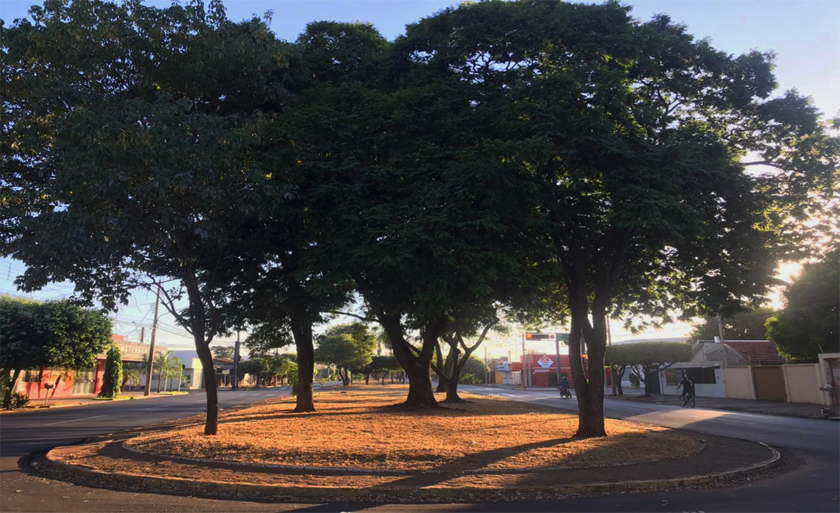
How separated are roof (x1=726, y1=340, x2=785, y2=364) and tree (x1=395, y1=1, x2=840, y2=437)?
31.1 meters

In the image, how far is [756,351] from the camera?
4231 cm

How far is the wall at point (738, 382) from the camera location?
115ft

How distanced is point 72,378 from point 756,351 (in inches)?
2056

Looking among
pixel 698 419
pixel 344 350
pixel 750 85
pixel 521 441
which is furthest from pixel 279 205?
pixel 344 350

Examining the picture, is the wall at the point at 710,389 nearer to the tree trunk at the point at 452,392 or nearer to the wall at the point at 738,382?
the wall at the point at 738,382

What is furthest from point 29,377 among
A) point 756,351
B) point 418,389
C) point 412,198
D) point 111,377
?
point 756,351

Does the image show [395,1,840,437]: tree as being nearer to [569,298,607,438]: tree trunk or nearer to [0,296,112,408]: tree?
[569,298,607,438]: tree trunk

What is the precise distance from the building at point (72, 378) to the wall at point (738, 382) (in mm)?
40628

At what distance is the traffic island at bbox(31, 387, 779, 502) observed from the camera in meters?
7.66

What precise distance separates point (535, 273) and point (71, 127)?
32.6 ft

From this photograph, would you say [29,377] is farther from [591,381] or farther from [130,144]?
[591,381]

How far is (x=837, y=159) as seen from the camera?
12562mm

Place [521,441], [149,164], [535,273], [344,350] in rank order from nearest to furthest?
[149,164] → [521,441] → [535,273] → [344,350]

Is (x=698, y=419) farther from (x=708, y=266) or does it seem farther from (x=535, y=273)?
(x=535, y=273)
